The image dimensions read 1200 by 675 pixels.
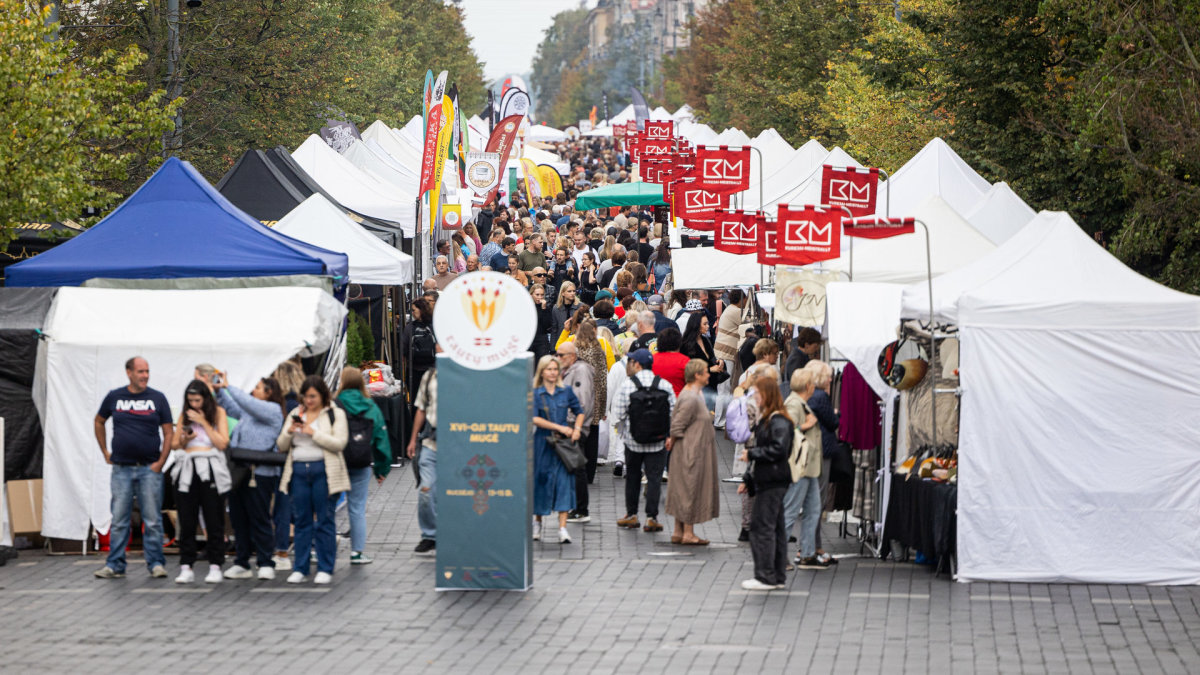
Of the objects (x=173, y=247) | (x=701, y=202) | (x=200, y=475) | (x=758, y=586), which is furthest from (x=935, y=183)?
(x=200, y=475)

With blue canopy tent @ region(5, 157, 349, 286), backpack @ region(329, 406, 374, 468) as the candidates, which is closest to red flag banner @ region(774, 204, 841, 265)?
blue canopy tent @ region(5, 157, 349, 286)

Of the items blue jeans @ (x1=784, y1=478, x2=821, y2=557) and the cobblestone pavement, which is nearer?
the cobblestone pavement

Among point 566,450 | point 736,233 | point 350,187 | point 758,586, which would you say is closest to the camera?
point 758,586

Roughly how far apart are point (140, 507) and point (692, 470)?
4374 millimetres

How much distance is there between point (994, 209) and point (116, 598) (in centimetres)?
1108

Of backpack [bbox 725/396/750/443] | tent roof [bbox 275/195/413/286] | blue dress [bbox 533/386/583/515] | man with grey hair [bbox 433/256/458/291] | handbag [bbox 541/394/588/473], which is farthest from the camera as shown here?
man with grey hair [bbox 433/256/458/291]

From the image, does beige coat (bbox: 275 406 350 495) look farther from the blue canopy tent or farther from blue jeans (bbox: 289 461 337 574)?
the blue canopy tent

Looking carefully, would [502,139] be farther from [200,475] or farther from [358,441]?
[200,475]

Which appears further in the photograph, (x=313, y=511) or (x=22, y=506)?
(x=22, y=506)

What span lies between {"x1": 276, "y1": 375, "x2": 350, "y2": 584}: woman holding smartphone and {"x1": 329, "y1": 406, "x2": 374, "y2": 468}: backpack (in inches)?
7.4

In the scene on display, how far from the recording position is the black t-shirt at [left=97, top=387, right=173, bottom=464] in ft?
36.9

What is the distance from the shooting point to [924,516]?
1161 centimetres

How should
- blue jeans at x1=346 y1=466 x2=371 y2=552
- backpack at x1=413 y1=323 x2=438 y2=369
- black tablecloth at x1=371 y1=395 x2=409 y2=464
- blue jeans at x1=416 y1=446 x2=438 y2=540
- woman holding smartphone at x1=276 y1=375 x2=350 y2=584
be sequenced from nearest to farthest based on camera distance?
woman holding smartphone at x1=276 y1=375 x2=350 y2=584
blue jeans at x1=346 y1=466 x2=371 y2=552
blue jeans at x1=416 y1=446 x2=438 y2=540
black tablecloth at x1=371 y1=395 x2=409 y2=464
backpack at x1=413 y1=323 x2=438 y2=369

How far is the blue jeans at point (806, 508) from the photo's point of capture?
37.8 ft
